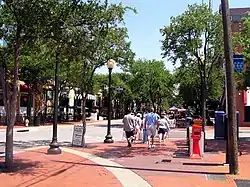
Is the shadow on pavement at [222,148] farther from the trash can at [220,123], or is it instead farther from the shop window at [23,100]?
the shop window at [23,100]

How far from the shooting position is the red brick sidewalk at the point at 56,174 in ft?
31.5

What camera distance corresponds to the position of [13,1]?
1058 centimetres

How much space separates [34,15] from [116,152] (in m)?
7.53

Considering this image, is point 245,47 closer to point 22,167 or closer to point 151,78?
point 22,167

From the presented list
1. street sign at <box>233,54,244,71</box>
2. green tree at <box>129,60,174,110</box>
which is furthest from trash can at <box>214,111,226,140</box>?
green tree at <box>129,60,174,110</box>

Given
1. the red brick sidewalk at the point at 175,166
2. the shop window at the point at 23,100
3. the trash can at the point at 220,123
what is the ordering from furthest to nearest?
the shop window at the point at 23,100 < the trash can at the point at 220,123 < the red brick sidewalk at the point at 175,166

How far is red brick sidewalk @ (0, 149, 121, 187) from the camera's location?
9.61 m

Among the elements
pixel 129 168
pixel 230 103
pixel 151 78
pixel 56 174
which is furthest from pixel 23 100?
pixel 230 103

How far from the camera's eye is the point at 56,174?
1082 centimetres

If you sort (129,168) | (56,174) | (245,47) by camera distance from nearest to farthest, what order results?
(56,174) < (129,168) < (245,47)

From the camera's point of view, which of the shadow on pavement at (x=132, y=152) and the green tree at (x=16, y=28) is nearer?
the green tree at (x=16, y=28)

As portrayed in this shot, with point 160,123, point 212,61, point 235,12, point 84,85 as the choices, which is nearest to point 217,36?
point 212,61

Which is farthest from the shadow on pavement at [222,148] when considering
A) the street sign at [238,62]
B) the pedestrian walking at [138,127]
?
the street sign at [238,62]

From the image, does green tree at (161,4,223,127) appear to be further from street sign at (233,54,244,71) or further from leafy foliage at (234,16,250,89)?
street sign at (233,54,244,71)
